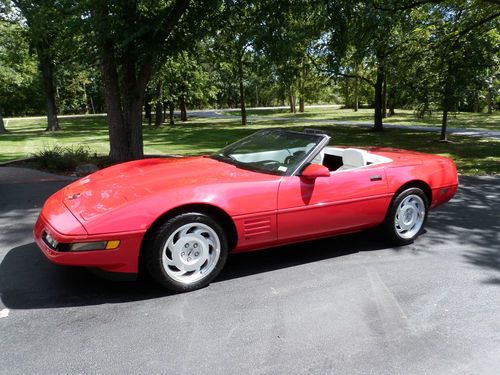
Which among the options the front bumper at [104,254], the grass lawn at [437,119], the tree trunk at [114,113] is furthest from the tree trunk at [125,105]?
the grass lawn at [437,119]

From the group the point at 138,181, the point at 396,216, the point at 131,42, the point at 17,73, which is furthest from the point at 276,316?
the point at 17,73

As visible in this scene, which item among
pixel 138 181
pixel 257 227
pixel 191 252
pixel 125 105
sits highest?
pixel 125 105

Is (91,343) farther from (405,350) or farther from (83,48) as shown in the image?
(83,48)

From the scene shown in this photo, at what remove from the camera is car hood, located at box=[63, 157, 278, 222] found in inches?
135

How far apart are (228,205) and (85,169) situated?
619cm

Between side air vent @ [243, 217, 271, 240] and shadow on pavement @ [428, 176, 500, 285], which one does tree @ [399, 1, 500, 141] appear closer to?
shadow on pavement @ [428, 176, 500, 285]

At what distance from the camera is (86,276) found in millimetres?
3762

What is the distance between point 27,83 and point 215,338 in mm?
53548

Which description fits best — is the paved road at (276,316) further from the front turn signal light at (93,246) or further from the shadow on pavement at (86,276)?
the front turn signal light at (93,246)

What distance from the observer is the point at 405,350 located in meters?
2.78

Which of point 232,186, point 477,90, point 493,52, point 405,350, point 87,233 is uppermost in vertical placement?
point 493,52

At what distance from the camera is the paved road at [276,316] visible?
2639 mm

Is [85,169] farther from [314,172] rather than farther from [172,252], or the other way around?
[314,172]

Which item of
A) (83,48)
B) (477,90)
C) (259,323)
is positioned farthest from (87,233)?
(477,90)
